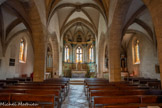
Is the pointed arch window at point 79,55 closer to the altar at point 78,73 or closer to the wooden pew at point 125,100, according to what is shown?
the altar at point 78,73

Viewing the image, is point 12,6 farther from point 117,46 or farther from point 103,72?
point 103,72

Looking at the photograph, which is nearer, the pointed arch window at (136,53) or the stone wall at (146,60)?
the stone wall at (146,60)

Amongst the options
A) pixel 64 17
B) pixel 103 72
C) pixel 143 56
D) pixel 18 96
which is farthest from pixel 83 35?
pixel 18 96

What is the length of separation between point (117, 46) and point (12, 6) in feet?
28.0

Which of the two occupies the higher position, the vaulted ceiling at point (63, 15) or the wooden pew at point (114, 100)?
the vaulted ceiling at point (63, 15)

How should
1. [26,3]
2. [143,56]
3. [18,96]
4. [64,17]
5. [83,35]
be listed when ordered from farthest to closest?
[83,35] < [64,17] < [143,56] < [26,3] < [18,96]

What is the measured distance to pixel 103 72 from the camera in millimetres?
15945

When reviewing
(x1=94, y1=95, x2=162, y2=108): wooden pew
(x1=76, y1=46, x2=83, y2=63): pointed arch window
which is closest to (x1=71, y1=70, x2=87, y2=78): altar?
(x1=76, y1=46, x2=83, y2=63): pointed arch window

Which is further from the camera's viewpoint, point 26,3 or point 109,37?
point 109,37

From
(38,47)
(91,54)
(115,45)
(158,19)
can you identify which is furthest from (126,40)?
(158,19)

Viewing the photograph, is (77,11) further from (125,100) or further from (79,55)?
(125,100)

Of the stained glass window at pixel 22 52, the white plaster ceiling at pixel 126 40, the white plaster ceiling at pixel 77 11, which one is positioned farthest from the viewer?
the white plaster ceiling at pixel 126 40

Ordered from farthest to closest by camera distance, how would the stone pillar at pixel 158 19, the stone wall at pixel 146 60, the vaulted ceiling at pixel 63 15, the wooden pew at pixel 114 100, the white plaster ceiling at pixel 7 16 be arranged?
the stone wall at pixel 146 60 → the white plaster ceiling at pixel 7 16 → the vaulted ceiling at pixel 63 15 → the stone pillar at pixel 158 19 → the wooden pew at pixel 114 100

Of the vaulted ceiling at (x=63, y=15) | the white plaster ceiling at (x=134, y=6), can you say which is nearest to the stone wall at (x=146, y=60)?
the vaulted ceiling at (x=63, y=15)
